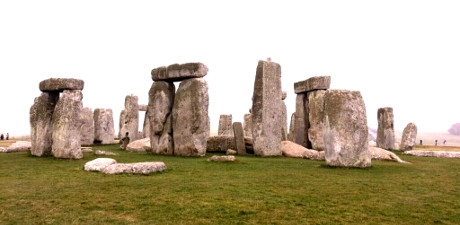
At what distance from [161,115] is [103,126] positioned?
32.9 ft

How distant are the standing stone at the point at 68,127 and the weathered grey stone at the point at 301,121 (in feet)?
36.4

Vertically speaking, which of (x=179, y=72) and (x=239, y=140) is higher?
(x=179, y=72)

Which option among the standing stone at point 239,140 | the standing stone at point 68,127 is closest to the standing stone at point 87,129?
the standing stone at point 68,127

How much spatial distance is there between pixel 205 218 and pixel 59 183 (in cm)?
386

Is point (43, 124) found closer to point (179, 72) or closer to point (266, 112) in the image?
point (179, 72)

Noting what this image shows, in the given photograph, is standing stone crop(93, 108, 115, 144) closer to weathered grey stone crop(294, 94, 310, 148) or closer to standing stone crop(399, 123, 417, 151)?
weathered grey stone crop(294, 94, 310, 148)

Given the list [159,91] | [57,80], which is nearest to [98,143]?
[159,91]

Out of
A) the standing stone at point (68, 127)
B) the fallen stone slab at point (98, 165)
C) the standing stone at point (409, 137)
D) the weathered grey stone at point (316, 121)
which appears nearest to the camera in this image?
the fallen stone slab at point (98, 165)

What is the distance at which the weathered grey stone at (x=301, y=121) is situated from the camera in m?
19.2

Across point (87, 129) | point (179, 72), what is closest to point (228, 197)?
point (179, 72)

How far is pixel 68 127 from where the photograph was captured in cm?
1155

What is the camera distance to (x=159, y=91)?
606 inches

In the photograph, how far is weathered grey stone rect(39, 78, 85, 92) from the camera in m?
11.8

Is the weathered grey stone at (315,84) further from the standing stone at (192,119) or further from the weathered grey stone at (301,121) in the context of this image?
the standing stone at (192,119)
